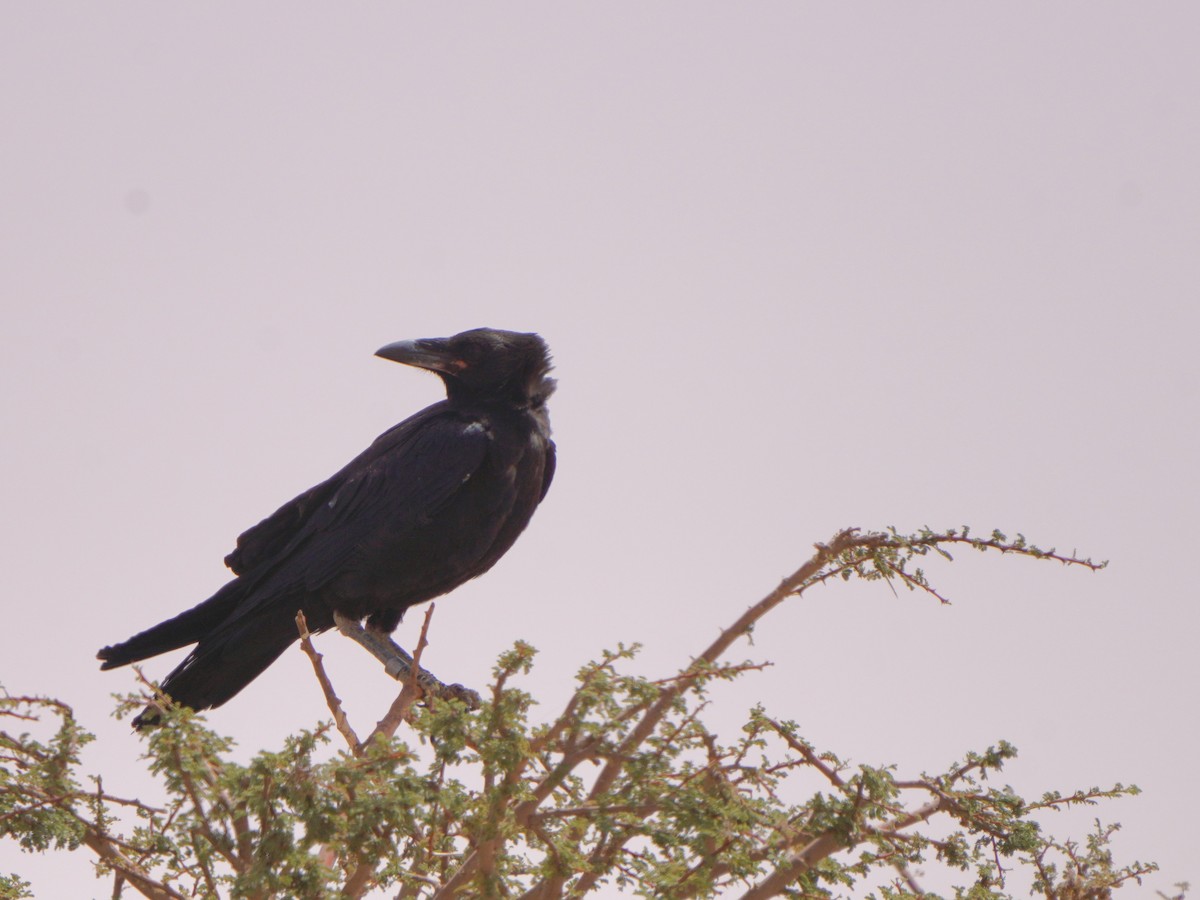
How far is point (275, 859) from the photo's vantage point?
303 centimetres

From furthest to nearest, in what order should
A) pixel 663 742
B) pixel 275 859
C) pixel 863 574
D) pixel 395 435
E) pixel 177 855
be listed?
pixel 395 435 < pixel 863 574 < pixel 177 855 < pixel 663 742 < pixel 275 859

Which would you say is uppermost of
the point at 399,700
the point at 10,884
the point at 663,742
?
the point at 399,700

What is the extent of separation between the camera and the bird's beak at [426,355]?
7039 millimetres

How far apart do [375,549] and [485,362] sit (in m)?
1.25

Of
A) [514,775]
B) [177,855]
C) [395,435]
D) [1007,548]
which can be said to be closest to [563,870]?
[514,775]

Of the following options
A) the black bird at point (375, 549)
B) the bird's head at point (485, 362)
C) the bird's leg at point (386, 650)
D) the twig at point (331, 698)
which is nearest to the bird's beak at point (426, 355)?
the bird's head at point (485, 362)

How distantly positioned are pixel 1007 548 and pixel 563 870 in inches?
64.2

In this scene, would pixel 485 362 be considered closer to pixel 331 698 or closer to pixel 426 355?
pixel 426 355

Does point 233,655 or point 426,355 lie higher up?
point 426,355

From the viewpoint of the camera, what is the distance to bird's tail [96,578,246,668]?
622cm

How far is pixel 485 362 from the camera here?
7.00m

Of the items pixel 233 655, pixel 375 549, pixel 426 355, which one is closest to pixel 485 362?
pixel 426 355

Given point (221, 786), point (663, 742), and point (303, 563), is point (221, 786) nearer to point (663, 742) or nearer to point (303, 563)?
point (663, 742)

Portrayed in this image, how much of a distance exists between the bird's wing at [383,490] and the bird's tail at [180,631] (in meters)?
0.23
